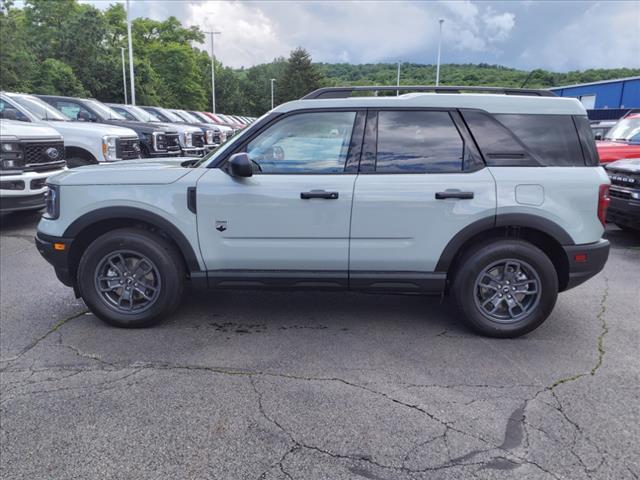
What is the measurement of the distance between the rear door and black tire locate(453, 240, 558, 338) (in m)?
0.22

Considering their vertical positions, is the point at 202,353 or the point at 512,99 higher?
the point at 512,99

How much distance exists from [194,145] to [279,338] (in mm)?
11503

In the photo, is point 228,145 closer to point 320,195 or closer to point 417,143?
point 320,195

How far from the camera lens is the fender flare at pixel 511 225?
3779 mm

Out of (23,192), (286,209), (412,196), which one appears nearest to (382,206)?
(412,196)

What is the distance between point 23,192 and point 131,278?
445 centimetres

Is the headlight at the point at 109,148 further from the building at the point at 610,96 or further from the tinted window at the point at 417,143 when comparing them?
the building at the point at 610,96

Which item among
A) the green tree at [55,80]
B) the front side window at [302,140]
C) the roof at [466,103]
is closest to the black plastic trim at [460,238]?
the roof at [466,103]

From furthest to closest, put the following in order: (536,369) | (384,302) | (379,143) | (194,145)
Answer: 1. (194,145)
2. (384,302)
3. (379,143)
4. (536,369)

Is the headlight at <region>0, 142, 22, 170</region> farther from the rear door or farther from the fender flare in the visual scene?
the fender flare

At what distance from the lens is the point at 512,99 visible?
12.8 feet

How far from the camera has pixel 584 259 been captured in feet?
12.7

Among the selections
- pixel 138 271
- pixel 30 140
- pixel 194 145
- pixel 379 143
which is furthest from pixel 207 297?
pixel 194 145

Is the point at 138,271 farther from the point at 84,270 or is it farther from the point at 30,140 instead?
the point at 30,140
